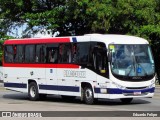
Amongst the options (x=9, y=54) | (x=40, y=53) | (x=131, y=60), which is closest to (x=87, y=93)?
(x=131, y=60)

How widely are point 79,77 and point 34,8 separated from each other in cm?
2314

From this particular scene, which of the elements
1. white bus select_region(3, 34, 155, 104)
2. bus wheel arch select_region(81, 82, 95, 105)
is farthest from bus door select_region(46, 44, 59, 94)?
bus wheel arch select_region(81, 82, 95, 105)

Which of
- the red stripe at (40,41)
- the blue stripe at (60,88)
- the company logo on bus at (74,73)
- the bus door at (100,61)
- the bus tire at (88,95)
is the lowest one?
the bus tire at (88,95)

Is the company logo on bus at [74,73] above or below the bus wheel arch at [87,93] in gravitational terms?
above

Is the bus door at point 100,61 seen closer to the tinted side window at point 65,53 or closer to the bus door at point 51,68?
the tinted side window at point 65,53

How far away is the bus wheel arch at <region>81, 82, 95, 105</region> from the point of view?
21295mm

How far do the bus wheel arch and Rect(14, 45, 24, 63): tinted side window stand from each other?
4626 mm

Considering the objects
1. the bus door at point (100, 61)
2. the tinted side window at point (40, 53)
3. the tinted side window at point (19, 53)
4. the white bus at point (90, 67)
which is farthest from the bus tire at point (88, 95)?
the tinted side window at point (19, 53)

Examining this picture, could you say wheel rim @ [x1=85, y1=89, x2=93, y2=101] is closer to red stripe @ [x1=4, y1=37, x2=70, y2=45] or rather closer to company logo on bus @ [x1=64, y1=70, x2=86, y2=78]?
company logo on bus @ [x1=64, y1=70, x2=86, y2=78]

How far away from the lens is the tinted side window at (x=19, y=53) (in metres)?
25.3

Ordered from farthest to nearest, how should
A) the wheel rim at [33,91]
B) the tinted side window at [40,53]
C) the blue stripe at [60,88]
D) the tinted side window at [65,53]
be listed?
the wheel rim at [33,91] → the tinted side window at [40,53] → the tinted side window at [65,53] → the blue stripe at [60,88]

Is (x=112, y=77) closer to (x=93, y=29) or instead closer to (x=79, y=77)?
(x=79, y=77)

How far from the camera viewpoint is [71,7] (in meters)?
40.7

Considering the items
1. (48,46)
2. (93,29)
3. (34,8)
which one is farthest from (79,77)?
(34,8)
